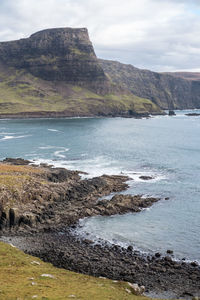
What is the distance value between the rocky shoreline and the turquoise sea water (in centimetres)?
305

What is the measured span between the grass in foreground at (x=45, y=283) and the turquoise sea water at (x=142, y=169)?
14.3 metres

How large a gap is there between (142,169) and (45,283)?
6687cm

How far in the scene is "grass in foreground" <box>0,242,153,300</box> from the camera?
1134 inches

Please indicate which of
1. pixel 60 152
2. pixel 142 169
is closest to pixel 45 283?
pixel 142 169

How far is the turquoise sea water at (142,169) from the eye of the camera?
53156mm

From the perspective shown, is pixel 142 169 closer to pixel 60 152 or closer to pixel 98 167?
pixel 98 167

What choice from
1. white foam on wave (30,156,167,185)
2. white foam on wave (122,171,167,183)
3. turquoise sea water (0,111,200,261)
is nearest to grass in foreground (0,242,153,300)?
turquoise sea water (0,111,200,261)

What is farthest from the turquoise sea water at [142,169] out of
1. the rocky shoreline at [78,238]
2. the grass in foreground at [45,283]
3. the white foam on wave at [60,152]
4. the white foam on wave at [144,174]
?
the grass in foreground at [45,283]

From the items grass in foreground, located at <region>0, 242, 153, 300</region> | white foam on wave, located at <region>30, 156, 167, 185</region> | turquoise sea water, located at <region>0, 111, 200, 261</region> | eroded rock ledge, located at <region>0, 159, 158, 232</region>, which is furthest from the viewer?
white foam on wave, located at <region>30, 156, 167, 185</region>

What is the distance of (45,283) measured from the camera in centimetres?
3241

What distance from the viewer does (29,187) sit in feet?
216

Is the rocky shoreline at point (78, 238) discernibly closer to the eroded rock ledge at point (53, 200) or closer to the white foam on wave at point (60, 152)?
the eroded rock ledge at point (53, 200)

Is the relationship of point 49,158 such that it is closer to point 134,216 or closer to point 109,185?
point 109,185

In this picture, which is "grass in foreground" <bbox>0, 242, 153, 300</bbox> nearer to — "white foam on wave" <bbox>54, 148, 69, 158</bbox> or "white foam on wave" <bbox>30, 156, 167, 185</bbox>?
"white foam on wave" <bbox>30, 156, 167, 185</bbox>
